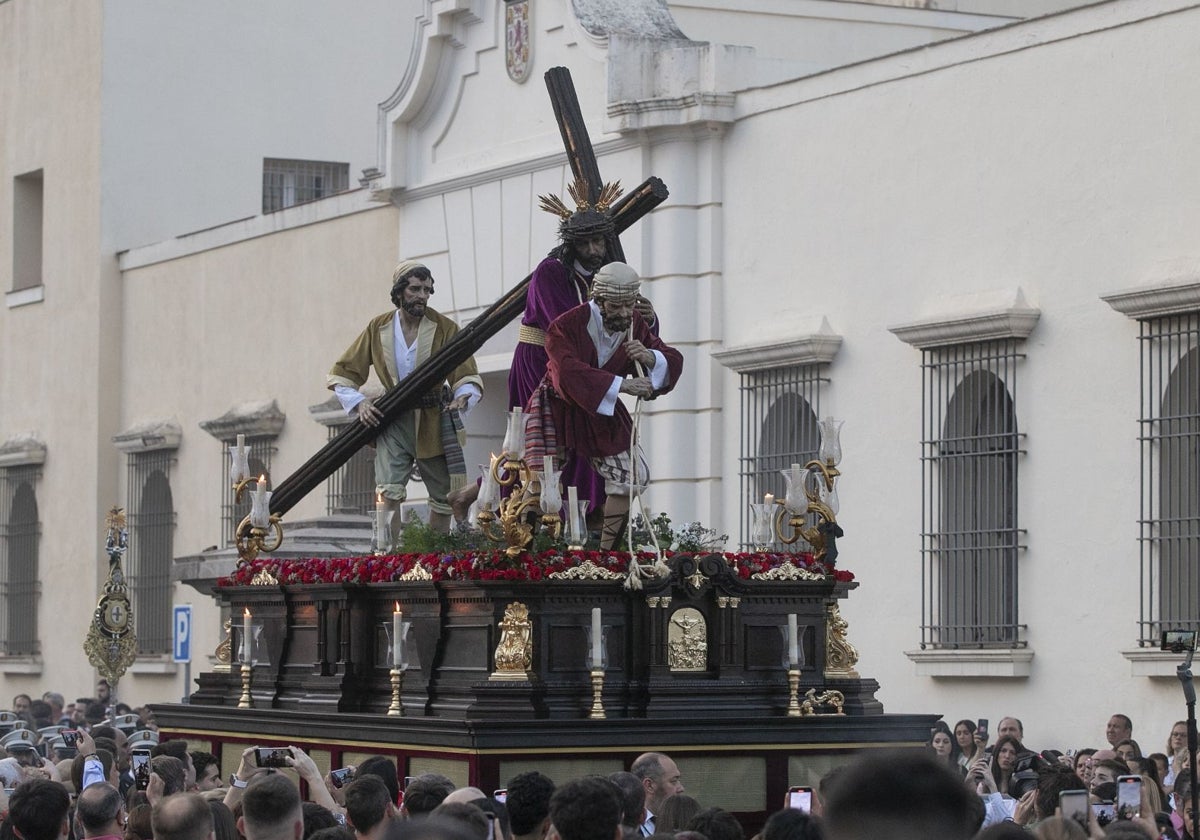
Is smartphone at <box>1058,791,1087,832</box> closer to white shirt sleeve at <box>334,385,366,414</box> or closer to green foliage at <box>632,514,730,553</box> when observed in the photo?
green foliage at <box>632,514,730,553</box>

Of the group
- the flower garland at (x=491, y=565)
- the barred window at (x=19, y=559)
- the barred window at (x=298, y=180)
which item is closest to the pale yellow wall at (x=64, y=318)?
the barred window at (x=19, y=559)

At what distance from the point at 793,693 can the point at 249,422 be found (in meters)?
15.0

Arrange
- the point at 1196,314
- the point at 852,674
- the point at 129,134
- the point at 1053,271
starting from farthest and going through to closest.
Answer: the point at 129,134
the point at 1053,271
the point at 1196,314
the point at 852,674

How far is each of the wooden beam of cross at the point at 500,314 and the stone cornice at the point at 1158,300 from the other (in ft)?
13.1

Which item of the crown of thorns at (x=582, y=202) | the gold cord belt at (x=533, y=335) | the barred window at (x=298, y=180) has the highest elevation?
the barred window at (x=298, y=180)

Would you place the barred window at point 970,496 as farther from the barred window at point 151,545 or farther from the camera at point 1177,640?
the barred window at point 151,545

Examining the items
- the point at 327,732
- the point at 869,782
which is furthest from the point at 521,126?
the point at 869,782

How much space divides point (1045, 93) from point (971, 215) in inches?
40.6

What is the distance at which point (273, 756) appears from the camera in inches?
369

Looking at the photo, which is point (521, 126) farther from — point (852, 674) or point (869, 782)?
point (869, 782)

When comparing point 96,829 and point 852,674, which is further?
point 852,674

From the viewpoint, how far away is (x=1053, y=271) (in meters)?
16.7

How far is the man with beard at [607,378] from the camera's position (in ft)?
37.9

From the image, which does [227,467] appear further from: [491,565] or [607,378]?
[491,565]
